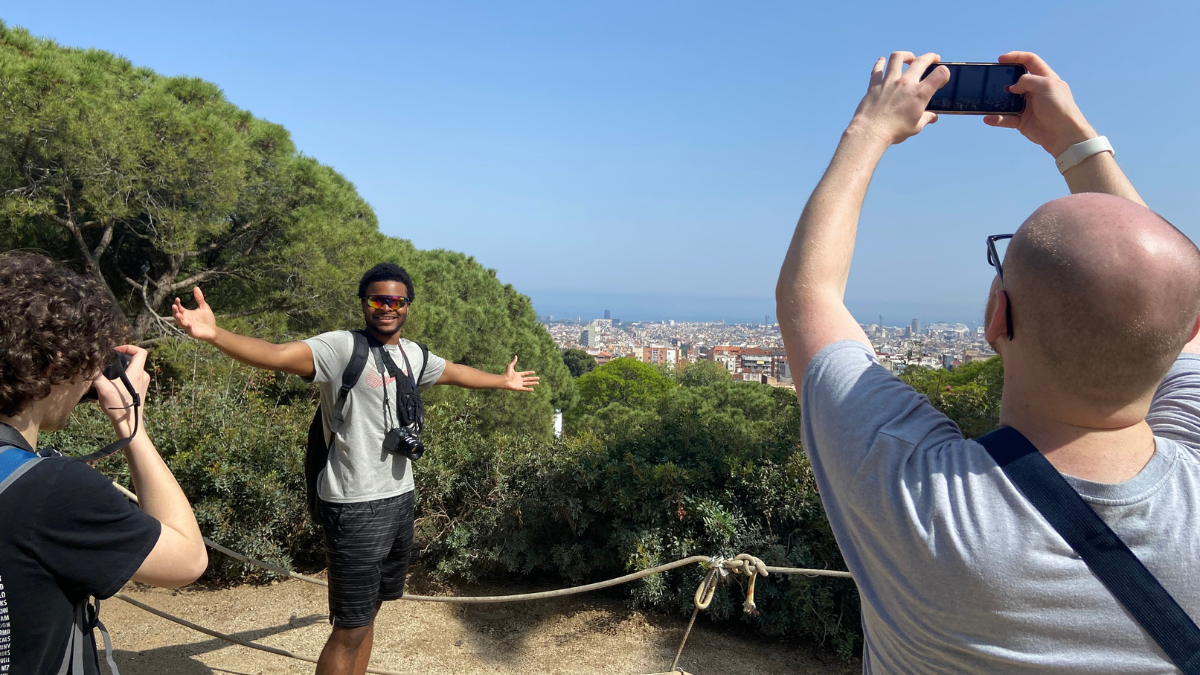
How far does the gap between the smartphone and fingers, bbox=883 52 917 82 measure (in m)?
0.10

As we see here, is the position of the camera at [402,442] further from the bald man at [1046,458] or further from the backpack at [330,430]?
the bald man at [1046,458]

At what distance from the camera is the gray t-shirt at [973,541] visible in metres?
0.65

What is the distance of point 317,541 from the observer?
451cm

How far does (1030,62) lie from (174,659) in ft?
13.4

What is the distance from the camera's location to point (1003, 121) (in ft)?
3.84

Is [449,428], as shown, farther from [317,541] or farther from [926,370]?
[926,370]

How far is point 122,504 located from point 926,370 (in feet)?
18.4

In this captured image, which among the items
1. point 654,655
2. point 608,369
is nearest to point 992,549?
point 654,655

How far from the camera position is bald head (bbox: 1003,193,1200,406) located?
0.65 meters

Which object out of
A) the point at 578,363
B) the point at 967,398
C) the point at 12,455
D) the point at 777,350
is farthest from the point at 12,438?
the point at 578,363

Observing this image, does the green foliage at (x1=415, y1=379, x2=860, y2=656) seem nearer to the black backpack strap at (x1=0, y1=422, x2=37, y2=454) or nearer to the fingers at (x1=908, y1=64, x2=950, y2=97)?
the black backpack strap at (x1=0, y1=422, x2=37, y2=454)

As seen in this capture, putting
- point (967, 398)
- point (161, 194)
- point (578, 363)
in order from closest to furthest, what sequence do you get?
point (967, 398), point (161, 194), point (578, 363)

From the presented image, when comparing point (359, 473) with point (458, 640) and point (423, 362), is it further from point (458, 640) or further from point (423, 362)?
point (458, 640)

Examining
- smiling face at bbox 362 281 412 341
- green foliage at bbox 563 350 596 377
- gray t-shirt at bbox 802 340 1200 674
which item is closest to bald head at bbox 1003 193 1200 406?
gray t-shirt at bbox 802 340 1200 674
